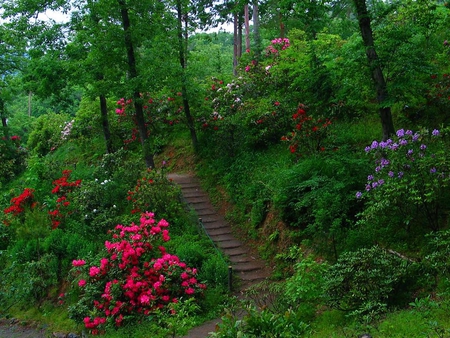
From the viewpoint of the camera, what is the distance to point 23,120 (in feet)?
145

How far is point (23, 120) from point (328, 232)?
42.1 m

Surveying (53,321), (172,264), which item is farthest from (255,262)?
(53,321)

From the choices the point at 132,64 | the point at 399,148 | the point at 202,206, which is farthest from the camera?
the point at 202,206

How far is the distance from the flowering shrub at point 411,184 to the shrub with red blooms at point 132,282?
4315 mm

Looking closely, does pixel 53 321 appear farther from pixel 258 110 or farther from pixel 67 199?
pixel 258 110

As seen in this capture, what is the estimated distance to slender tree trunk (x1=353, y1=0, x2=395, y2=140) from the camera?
925 centimetres

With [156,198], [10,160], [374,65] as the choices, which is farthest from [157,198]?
[10,160]

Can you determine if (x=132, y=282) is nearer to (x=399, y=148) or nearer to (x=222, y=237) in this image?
(x=222, y=237)

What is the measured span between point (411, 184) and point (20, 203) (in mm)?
13024

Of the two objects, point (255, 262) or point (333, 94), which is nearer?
point (255, 262)

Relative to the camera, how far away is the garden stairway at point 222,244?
1003 cm

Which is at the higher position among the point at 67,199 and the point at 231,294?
the point at 67,199

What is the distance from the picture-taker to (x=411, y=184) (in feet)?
23.2

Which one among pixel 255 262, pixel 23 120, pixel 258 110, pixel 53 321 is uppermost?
pixel 23 120
